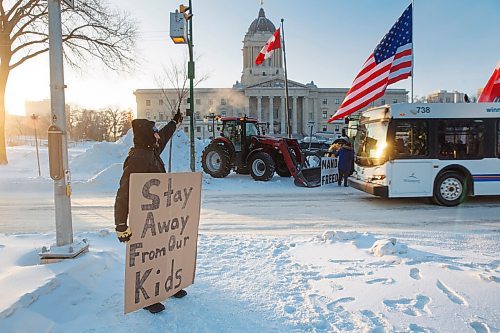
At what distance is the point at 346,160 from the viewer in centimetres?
1322

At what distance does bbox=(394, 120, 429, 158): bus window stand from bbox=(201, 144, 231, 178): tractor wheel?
762 cm

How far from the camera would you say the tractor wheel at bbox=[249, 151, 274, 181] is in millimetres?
14047

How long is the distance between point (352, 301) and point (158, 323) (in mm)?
1955

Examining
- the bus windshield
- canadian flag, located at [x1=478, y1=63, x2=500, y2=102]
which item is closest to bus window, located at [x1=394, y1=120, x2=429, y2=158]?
the bus windshield

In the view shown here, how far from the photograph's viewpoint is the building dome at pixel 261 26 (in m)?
97.8

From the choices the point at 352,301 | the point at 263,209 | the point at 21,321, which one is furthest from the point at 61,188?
the point at 263,209

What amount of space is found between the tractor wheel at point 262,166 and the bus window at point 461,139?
20.8 feet

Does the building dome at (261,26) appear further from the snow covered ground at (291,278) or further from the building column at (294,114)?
the snow covered ground at (291,278)

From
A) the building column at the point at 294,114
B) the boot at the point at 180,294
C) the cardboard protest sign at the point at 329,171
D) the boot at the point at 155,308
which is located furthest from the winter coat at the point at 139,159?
the building column at the point at 294,114

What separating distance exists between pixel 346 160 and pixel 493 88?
17.2ft

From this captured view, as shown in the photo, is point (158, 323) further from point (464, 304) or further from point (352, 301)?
point (464, 304)

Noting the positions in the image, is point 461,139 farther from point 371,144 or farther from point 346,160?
point 346,160

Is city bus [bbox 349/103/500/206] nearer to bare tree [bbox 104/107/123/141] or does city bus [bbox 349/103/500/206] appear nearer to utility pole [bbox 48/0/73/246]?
utility pole [bbox 48/0/73/246]

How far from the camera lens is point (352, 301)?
3.68m
